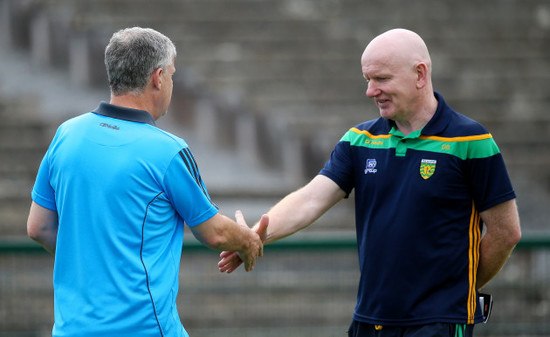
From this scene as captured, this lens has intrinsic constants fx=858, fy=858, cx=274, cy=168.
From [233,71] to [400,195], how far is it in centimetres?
773

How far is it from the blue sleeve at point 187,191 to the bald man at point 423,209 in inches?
33.0

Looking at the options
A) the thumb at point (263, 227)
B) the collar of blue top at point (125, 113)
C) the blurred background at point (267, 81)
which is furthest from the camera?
the blurred background at point (267, 81)

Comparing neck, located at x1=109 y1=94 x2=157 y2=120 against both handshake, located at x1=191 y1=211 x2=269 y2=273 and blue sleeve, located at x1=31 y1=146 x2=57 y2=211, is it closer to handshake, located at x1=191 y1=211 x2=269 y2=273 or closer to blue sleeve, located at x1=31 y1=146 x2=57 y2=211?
blue sleeve, located at x1=31 y1=146 x2=57 y2=211

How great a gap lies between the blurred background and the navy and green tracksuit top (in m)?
3.53

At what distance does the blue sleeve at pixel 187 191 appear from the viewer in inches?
126

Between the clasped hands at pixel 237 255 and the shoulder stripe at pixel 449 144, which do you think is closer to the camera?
the shoulder stripe at pixel 449 144

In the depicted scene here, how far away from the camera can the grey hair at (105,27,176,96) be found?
325 centimetres

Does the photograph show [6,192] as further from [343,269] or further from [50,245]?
[50,245]

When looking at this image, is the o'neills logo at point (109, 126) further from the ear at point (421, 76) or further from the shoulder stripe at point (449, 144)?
the ear at point (421, 76)

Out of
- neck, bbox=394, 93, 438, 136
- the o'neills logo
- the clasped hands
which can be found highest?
the o'neills logo

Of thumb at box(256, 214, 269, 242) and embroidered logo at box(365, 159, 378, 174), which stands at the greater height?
embroidered logo at box(365, 159, 378, 174)

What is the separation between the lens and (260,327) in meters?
7.01

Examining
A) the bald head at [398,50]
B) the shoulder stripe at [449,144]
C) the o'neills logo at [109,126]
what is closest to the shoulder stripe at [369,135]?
the shoulder stripe at [449,144]

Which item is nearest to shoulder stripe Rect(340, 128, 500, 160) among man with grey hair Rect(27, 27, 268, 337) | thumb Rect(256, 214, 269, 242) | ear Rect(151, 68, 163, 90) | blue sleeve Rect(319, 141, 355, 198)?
blue sleeve Rect(319, 141, 355, 198)
